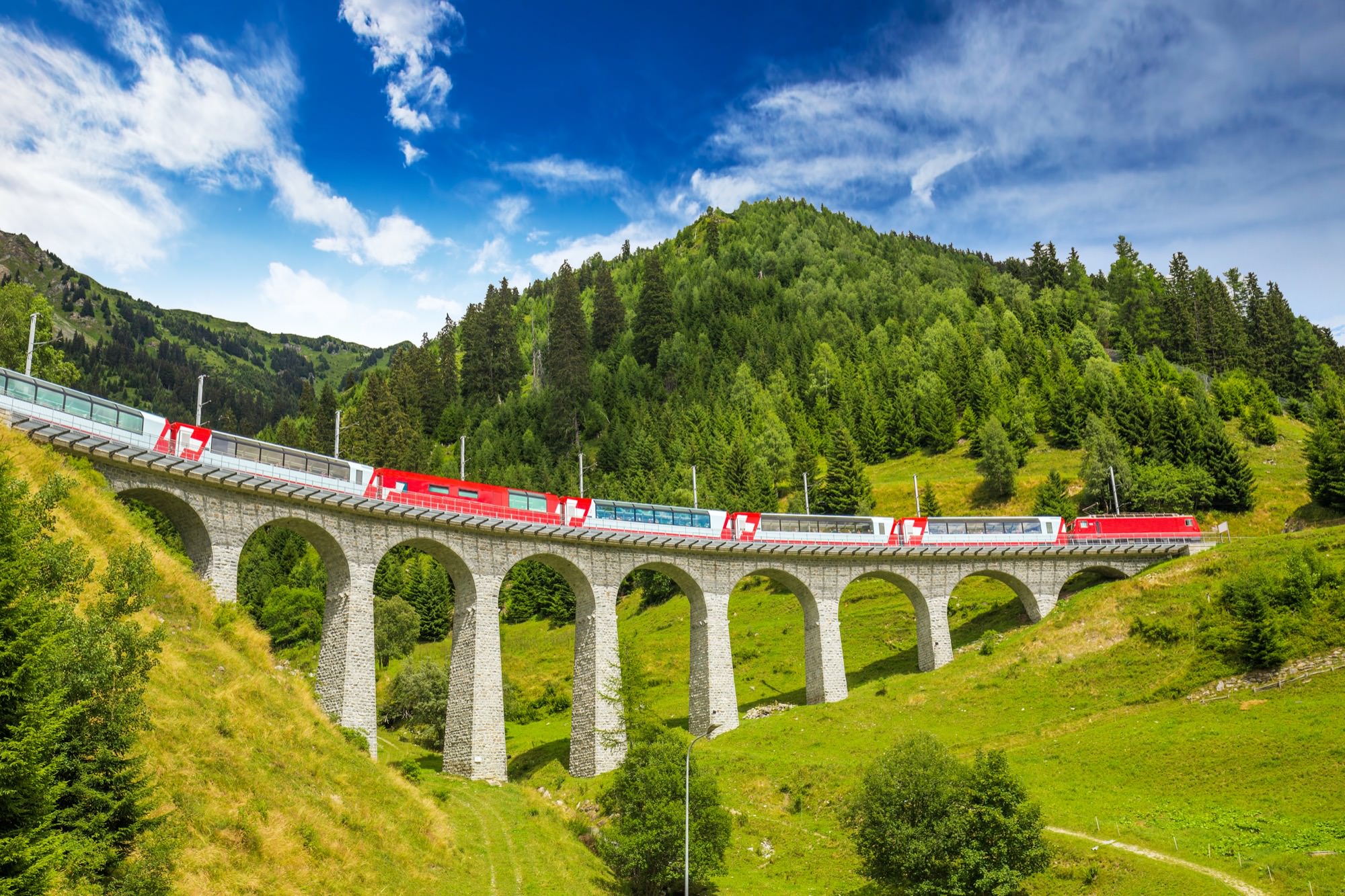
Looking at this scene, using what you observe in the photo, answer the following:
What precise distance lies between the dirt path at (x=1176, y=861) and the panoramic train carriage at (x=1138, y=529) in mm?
38217

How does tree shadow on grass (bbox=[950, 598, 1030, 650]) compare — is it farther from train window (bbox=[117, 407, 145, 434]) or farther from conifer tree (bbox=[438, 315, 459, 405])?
conifer tree (bbox=[438, 315, 459, 405])

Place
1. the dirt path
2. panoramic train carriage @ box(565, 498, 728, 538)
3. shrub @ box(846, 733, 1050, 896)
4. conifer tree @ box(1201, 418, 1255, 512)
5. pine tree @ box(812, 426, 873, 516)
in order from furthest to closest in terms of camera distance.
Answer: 1. pine tree @ box(812, 426, 873, 516)
2. conifer tree @ box(1201, 418, 1255, 512)
3. panoramic train carriage @ box(565, 498, 728, 538)
4. shrub @ box(846, 733, 1050, 896)
5. the dirt path

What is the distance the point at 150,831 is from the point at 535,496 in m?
32.1

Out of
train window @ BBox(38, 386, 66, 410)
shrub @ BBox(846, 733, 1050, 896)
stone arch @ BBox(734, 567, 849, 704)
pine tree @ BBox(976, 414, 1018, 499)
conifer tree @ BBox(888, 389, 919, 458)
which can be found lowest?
shrub @ BBox(846, 733, 1050, 896)

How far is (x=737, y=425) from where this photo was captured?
122438 millimetres

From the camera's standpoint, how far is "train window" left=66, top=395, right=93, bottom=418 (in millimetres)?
35594

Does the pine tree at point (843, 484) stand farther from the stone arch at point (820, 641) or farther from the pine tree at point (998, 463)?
the stone arch at point (820, 641)

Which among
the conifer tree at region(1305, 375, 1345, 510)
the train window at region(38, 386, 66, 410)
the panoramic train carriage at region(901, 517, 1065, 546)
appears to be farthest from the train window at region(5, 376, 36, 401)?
the conifer tree at region(1305, 375, 1345, 510)

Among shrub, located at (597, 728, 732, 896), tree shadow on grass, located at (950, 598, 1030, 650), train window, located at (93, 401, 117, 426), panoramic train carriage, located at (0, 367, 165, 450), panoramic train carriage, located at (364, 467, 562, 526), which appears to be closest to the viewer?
shrub, located at (597, 728, 732, 896)

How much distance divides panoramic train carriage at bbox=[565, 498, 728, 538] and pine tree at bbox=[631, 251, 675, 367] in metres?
97.7

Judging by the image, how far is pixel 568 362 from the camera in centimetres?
13888

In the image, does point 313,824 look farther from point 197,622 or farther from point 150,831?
point 197,622

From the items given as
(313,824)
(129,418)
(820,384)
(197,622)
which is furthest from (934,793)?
(820,384)

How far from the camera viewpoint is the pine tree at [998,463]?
97.3m
